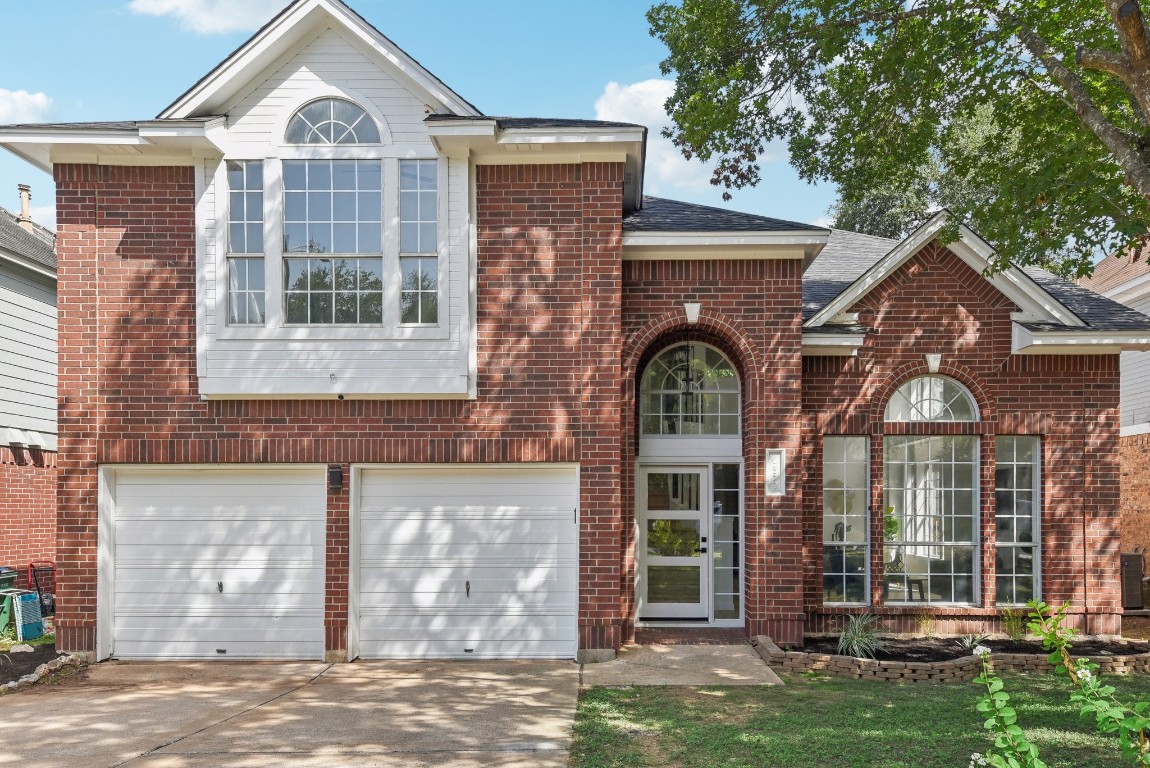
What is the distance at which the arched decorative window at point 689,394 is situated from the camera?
Result: 484 inches

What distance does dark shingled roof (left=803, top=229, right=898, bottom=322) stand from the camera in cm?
1302

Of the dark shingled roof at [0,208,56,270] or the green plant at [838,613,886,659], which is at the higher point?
the dark shingled roof at [0,208,56,270]

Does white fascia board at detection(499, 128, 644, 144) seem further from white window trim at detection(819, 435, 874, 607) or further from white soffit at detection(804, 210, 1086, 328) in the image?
white window trim at detection(819, 435, 874, 607)

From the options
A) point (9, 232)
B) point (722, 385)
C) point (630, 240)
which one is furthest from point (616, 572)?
point (9, 232)

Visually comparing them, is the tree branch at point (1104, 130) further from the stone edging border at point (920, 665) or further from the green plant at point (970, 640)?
the green plant at point (970, 640)

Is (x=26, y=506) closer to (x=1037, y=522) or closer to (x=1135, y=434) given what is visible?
(x=1037, y=522)

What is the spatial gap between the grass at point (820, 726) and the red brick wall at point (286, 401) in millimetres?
2817

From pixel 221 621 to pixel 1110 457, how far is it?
12.1 metres

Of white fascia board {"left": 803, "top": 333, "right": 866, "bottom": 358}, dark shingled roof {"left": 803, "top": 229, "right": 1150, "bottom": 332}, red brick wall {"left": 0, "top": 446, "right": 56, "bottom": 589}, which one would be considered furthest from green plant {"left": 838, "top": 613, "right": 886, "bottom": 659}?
red brick wall {"left": 0, "top": 446, "right": 56, "bottom": 589}

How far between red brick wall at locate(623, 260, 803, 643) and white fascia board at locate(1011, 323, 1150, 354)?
3292 millimetres

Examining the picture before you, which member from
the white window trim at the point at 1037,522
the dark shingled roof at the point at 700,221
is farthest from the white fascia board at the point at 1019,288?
the dark shingled roof at the point at 700,221

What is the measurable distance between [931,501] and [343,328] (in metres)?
8.33

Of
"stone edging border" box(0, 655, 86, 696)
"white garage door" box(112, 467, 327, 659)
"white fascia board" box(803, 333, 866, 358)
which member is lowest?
"stone edging border" box(0, 655, 86, 696)

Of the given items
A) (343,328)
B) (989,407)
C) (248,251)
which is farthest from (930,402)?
(248,251)
